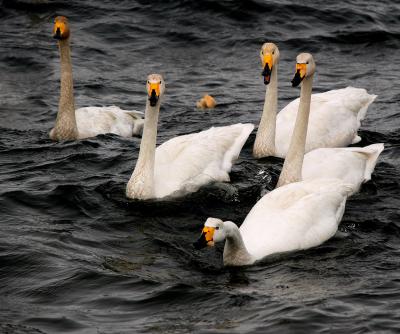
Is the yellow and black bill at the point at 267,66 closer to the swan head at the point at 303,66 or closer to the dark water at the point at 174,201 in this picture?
the swan head at the point at 303,66

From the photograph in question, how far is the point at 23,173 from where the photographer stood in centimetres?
1343

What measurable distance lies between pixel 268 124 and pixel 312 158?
1.07 m

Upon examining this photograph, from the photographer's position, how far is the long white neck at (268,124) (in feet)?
45.6

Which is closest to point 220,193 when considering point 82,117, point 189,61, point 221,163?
point 221,163

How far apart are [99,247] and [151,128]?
2060mm

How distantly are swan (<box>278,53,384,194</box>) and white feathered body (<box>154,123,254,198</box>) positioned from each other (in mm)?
958

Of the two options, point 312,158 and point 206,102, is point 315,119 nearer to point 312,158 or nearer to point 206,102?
point 312,158

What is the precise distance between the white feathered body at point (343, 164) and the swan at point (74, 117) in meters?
3.49

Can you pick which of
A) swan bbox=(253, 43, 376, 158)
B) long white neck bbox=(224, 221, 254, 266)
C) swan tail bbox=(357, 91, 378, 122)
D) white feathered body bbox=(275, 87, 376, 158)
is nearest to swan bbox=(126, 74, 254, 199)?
swan bbox=(253, 43, 376, 158)

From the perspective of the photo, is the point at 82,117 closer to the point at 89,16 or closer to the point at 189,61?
the point at 189,61

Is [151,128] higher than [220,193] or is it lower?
higher

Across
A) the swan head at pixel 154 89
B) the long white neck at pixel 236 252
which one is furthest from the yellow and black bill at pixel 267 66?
the long white neck at pixel 236 252

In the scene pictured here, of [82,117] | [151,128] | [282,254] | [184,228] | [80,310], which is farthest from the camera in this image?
[82,117]

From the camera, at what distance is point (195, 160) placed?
1290cm
